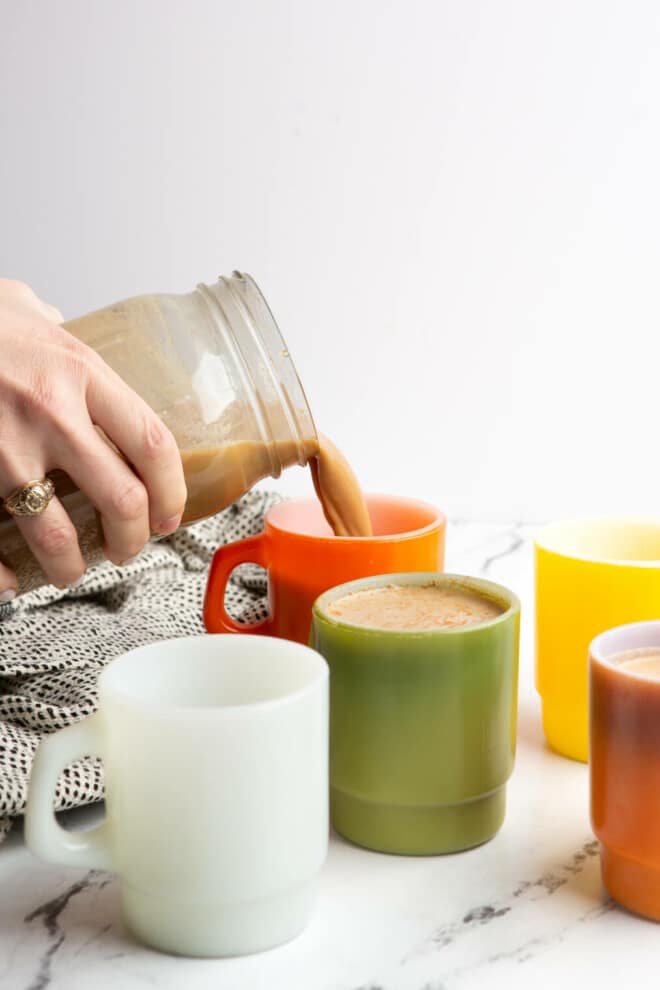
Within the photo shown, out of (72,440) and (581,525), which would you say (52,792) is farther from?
(581,525)

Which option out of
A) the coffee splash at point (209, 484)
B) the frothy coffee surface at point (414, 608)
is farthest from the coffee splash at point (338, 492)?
the frothy coffee surface at point (414, 608)

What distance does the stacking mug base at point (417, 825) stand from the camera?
2.01 feet

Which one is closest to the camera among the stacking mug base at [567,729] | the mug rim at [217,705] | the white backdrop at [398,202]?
the mug rim at [217,705]

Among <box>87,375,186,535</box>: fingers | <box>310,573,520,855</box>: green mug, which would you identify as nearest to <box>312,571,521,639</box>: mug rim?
<box>310,573,520,855</box>: green mug

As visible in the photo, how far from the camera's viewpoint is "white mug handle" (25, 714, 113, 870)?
1.77ft

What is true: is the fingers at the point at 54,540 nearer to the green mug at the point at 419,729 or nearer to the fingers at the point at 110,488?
the fingers at the point at 110,488

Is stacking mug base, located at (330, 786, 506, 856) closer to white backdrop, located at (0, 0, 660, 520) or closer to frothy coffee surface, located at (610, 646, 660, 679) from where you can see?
frothy coffee surface, located at (610, 646, 660, 679)

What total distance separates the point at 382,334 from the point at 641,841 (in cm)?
87

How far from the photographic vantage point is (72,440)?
577 mm

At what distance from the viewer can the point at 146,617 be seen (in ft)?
3.00

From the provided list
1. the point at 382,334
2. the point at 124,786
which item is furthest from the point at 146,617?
the point at 382,334

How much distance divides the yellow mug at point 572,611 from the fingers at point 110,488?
0.25 metres

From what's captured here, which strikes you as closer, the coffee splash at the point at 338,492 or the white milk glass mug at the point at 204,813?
the white milk glass mug at the point at 204,813

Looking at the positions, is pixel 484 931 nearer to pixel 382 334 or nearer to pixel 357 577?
pixel 357 577
